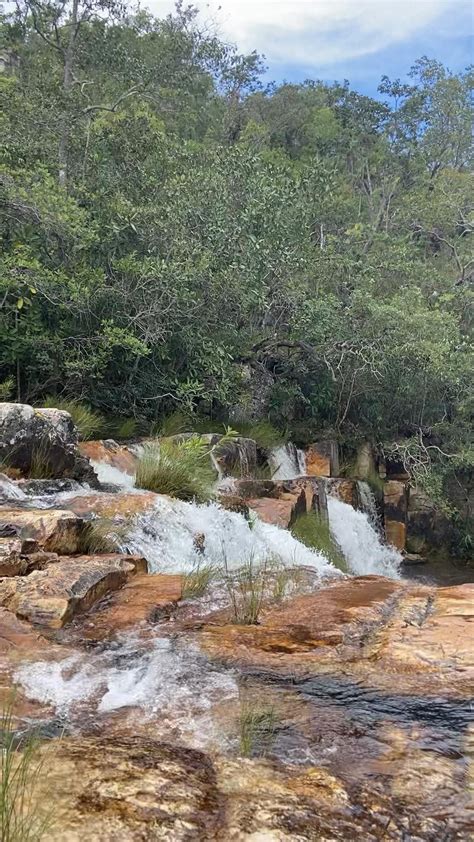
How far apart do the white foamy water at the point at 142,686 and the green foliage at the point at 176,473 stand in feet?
13.4

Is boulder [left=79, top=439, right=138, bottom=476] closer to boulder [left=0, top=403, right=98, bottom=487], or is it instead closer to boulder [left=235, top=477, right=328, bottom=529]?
boulder [left=0, top=403, right=98, bottom=487]

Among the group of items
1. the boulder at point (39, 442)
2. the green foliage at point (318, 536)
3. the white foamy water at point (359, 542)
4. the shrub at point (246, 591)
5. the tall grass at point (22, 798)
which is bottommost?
the white foamy water at point (359, 542)

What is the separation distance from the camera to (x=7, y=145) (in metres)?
10.3

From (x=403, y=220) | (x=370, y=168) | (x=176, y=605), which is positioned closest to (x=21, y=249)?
(x=176, y=605)

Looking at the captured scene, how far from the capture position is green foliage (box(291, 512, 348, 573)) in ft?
29.0

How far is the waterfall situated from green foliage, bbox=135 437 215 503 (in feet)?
13.2

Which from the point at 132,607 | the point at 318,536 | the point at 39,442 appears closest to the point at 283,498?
the point at 318,536

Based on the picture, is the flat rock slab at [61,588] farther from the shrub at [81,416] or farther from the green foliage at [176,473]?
the shrub at [81,416]

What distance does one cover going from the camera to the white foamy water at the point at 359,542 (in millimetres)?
10898

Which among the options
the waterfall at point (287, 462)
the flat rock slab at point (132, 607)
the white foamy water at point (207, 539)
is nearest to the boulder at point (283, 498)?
the white foamy water at point (207, 539)

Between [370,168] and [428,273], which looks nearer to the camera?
[428,273]

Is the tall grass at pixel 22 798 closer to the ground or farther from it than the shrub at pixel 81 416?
closer to the ground

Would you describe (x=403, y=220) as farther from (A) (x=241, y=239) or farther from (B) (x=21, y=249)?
(B) (x=21, y=249)

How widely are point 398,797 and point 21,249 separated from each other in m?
8.87
